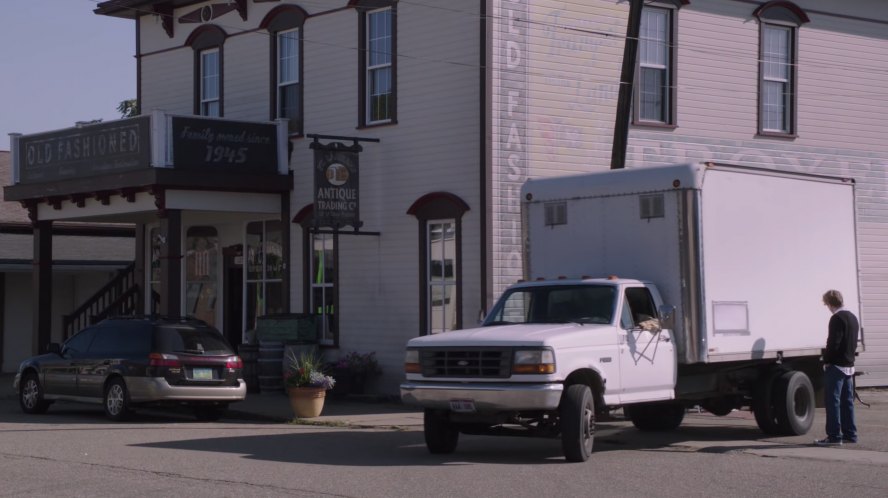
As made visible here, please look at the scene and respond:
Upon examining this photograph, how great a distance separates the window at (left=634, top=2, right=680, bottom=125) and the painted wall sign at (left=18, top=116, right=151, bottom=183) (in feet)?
29.2

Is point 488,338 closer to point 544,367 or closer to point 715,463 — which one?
point 544,367

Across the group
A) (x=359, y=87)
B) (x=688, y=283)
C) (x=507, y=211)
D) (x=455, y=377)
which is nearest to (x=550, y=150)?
(x=507, y=211)

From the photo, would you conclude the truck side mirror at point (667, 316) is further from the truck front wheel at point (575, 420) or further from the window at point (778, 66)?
the window at point (778, 66)

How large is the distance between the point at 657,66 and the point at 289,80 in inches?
282

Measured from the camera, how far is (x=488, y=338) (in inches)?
535

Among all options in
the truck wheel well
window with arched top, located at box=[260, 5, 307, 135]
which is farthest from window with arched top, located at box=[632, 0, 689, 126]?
the truck wheel well

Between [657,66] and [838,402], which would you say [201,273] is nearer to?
[657,66]

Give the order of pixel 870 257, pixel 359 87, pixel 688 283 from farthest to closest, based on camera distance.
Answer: pixel 870 257
pixel 359 87
pixel 688 283

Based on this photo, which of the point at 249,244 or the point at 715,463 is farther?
the point at 249,244

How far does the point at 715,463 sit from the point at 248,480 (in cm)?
498

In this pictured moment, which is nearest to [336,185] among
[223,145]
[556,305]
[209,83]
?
[223,145]

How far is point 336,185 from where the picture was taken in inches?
876

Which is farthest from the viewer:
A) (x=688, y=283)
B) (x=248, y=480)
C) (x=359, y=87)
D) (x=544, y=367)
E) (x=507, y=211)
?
(x=359, y=87)

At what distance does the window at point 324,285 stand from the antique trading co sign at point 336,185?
63.3 inches
